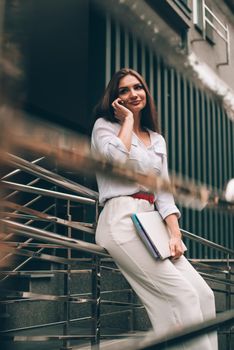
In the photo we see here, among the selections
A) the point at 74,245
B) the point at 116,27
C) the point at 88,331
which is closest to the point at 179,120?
the point at 116,27

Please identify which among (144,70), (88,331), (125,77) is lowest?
(88,331)

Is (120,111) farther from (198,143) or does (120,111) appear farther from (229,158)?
(229,158)

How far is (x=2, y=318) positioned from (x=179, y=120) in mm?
4459

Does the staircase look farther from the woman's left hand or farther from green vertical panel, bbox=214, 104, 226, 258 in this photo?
green vertical panel, bbox=214, 104, 226, 258

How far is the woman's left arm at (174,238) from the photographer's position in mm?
1686

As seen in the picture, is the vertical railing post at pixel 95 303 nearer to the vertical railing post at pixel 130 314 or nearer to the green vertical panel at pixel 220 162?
the vertical railing post at pixel 130 314

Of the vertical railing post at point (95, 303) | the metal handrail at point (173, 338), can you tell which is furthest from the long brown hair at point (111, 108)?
the metal handrail at point (173, 338)

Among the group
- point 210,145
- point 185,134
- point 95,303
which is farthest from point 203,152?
point 95,303

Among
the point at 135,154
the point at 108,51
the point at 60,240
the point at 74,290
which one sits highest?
the point at 108,51

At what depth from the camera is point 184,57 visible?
136 cm

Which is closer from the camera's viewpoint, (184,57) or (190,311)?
(184,57)

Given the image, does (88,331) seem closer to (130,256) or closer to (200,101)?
(130,256)

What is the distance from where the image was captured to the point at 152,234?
1.63 m

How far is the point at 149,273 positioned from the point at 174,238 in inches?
6.0
